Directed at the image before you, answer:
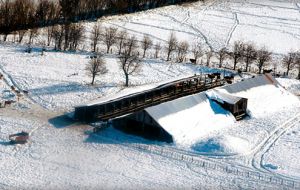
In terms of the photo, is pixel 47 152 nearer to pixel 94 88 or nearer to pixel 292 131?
pixel 94 88

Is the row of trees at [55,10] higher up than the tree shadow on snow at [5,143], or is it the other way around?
the row of trees at [55,10]

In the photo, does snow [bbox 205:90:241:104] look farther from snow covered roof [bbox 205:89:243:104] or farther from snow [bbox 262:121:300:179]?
snow [bbox 262:121:300:179]

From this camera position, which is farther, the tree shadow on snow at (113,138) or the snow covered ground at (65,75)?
the snow covered ground at (65,75)

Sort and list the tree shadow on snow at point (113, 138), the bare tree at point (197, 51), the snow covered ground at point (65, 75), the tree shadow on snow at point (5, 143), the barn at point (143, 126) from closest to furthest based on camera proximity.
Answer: the tree shadow on snow at point (5, 143) < the tree shadow on snow at point (113, 138) < the barn at point (143, 126) < the snow covered ground at point (65, 75) < the bare tree at point (197, 51)

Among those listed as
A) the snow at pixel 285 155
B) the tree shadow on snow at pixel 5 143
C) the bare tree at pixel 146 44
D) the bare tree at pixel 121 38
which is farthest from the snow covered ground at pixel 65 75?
the snow at pixel 285 155

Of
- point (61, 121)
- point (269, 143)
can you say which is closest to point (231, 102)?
point (269, 143)

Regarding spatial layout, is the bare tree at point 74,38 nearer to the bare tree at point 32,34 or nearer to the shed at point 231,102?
the bare tree at point 32,34

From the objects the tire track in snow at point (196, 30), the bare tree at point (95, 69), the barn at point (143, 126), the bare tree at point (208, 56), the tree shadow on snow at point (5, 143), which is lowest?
the tree shadow on snow at point (5, 143)
